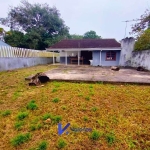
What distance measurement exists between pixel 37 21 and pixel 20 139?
2437 centimetres

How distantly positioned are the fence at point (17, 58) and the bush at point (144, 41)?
1055 centimetres

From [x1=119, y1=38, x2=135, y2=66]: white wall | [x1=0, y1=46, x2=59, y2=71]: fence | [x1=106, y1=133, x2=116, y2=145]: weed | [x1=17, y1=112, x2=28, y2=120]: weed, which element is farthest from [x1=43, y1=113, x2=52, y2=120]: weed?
[x1=119, y1=38, x2=135, y2=66]: white wall

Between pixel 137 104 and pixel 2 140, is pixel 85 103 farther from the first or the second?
pixel 2 140

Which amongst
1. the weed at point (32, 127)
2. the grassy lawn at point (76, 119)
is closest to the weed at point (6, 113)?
the grassy lawn at point (76, 119)

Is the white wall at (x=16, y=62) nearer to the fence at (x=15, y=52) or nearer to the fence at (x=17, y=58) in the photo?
the fence at (x=17, y=58)

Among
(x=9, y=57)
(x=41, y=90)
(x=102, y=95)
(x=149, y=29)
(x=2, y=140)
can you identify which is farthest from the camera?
(x=149, y=29)


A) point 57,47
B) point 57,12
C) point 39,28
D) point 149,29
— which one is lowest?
point 57,47

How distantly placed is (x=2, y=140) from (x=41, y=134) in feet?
1.92

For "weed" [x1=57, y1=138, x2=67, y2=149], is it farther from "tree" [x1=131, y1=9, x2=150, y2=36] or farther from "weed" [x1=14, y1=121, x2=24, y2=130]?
"tree" [x1=131, y1=9, x2=150, y2=36]

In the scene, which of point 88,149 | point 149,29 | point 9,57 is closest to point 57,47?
point 9,57

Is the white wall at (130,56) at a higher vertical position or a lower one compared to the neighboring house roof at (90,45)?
lower

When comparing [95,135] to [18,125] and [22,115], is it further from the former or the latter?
[22,115]

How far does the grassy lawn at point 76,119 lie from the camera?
1674 mm

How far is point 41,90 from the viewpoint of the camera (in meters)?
3.61
